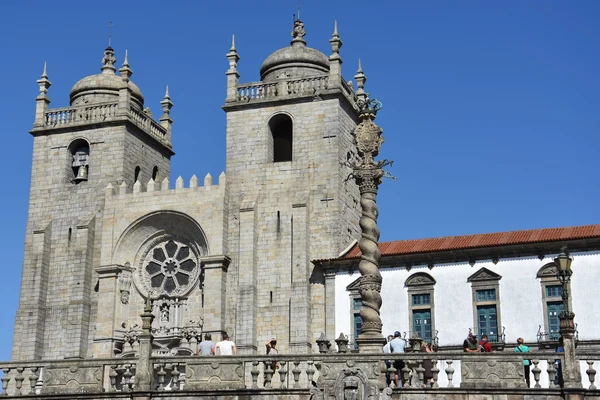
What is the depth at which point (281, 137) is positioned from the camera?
146 ft

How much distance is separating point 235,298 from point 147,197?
6334mm

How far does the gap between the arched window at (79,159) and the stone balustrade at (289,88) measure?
7.70 meters

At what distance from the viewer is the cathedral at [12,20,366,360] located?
129 feet

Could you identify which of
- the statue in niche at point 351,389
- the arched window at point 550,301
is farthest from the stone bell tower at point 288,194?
the statue in niche at point 351,389

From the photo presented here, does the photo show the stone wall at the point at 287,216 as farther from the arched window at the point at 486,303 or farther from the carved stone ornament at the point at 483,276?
the arched window at the point at 486,303

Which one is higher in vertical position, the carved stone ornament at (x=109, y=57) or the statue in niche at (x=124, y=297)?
the carved stone ornament at (x=109, y=57)

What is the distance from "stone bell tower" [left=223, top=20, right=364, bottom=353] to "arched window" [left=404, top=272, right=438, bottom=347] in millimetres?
3303

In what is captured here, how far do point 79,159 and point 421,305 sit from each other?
18018 mm

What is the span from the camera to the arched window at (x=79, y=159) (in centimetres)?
4435

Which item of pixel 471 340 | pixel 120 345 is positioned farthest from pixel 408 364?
pixel 120 345

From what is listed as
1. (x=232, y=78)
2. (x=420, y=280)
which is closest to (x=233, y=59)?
(x=232, y=78)

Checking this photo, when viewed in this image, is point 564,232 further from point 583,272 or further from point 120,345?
point 120,345

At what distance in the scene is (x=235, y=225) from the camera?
1604 inches

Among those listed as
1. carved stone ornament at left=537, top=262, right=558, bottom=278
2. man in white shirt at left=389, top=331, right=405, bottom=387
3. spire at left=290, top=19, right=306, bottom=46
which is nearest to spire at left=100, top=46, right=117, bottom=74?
spire at left=290, top=19, right=306, bottom=46
